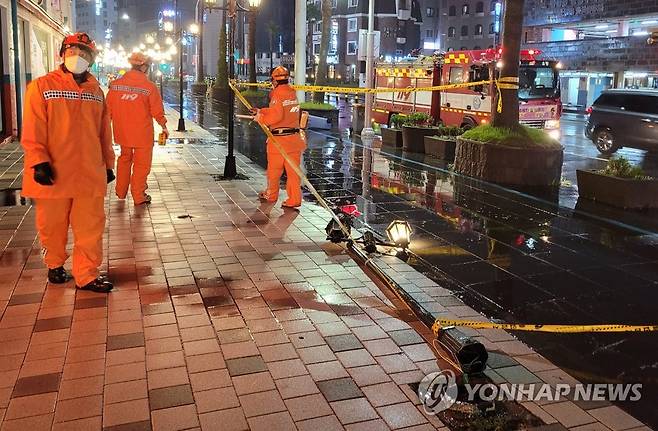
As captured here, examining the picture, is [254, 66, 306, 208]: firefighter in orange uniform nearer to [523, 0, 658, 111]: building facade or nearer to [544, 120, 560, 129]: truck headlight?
[544, 120, 560, 129]: truck headlight

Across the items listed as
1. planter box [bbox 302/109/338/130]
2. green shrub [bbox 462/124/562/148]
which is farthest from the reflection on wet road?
planter box [bbox 302/109/338/130]

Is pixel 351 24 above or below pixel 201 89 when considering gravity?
above

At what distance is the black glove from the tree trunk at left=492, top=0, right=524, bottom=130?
8803 millimetres

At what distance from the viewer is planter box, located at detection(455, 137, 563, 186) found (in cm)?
1102

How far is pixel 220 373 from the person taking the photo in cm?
381

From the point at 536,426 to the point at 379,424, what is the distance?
0.86 metres

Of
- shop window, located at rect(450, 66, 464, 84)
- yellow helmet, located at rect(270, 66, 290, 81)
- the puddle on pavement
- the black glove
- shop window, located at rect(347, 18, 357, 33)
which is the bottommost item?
the puddle on pavement

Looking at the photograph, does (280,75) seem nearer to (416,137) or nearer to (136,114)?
(136,114)

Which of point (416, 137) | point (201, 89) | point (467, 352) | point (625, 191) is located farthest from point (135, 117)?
point (201, 89)

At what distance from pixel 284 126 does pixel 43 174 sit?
406 centimetres

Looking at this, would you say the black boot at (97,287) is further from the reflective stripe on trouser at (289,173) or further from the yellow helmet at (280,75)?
the yellow helmet at (280,75)

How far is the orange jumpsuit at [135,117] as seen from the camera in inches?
323

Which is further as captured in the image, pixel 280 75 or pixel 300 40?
pixel 300 40

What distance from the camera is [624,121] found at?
17.4 m
